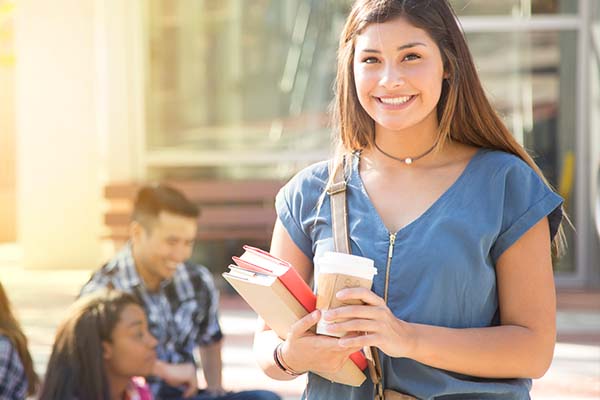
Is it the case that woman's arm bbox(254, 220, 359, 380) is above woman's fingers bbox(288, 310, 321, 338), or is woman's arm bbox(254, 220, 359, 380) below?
below

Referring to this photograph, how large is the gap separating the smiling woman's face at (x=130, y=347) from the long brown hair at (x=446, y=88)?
7.77ft

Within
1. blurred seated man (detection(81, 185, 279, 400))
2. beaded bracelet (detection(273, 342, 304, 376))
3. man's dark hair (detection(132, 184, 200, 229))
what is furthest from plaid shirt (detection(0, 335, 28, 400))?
beaded bracelet (detection(273, 342, 304, 376))

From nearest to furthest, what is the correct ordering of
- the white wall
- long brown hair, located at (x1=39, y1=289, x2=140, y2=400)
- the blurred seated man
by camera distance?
long brown hair, located at (x1=39, y1=289, x2=140, y2=400), the blurred seated man, the white wall

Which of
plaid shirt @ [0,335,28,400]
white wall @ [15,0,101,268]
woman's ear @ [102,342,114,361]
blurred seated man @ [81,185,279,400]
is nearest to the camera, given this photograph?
plaid shirt @ [0,335,28,400]

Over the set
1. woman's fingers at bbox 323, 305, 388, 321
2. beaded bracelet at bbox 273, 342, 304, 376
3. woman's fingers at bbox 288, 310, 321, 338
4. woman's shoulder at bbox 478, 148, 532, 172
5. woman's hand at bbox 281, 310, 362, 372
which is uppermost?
woman's shoulder at bbox 478, 148, 532, 172

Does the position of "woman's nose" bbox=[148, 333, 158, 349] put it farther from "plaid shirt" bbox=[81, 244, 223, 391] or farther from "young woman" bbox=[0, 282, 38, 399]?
"young woman" bbox=[0, 282, 38, 399]

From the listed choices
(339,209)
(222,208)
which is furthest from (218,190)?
(339,209)

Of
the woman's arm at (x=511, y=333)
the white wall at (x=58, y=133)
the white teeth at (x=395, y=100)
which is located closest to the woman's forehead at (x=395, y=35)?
the white teeth at (x=395, y=100)

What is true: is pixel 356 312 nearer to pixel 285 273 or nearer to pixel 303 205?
pixel 285 273

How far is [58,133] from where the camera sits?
12.6 meters

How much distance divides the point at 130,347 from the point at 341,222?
2.45 metres

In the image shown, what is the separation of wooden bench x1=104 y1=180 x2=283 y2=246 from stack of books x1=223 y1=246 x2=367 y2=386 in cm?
888

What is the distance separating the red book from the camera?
2.05 meters

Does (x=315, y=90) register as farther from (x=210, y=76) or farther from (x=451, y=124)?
(x=451, y=124)
